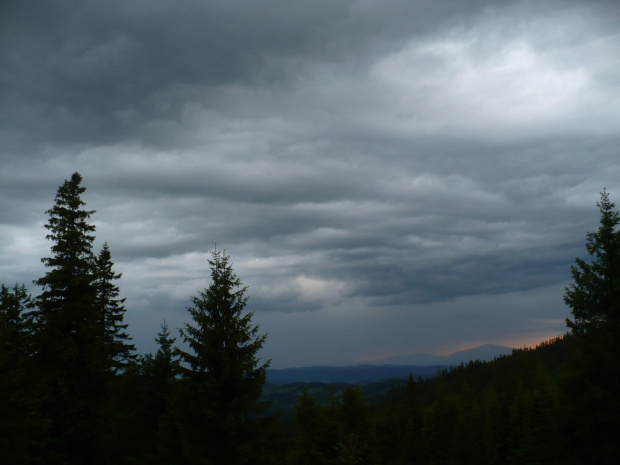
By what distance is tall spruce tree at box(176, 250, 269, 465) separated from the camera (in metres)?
25.7

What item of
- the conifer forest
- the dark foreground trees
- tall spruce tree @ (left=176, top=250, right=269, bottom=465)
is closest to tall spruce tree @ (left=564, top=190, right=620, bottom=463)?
the conifer forest

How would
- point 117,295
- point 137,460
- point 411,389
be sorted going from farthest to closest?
point 411,389, point 117,295, point 137,460

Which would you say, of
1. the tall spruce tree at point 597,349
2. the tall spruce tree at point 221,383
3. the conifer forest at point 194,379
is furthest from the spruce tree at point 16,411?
the tall spruce tree at point 597,349

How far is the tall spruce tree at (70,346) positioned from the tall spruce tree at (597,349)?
26.3 m

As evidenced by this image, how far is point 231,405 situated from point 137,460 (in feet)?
48.2

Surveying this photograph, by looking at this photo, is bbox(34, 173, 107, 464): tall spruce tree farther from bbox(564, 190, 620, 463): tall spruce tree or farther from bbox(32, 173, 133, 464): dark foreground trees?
bbox(564, 190, 620, 463): tall spruce tree

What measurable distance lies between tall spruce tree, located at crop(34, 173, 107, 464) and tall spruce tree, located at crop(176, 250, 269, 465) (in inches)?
238

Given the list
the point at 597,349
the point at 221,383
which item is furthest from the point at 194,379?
the point at 597,349

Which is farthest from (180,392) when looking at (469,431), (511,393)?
(511,393)

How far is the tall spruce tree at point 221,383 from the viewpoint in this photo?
25.7 metres

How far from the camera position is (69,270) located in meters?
30.4

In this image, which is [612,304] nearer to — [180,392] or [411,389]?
[180,392]

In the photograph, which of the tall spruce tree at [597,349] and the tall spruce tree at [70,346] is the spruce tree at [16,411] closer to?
the tall spruce tree at [70,346]

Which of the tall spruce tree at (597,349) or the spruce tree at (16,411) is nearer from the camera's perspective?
the spruce tree at (16,411)
